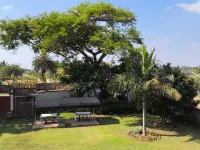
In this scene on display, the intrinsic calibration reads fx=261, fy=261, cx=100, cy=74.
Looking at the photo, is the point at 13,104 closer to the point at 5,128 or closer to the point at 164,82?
the point at 5,128

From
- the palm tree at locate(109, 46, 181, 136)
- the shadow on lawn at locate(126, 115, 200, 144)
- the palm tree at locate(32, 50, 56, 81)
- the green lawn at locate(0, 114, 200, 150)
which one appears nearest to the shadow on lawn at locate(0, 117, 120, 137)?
the green lawn at locate(0, 114, 200, 150)

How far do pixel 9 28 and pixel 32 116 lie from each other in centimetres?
1013

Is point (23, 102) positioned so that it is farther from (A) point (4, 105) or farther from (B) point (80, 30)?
(B) point (80, 30)

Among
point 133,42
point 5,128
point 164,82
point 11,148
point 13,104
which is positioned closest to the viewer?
point 11,148

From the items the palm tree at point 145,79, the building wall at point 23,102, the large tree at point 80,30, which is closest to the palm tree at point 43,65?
the large tree at point 80,30

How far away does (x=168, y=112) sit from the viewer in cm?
2039

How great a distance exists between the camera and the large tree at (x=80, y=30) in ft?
78.6

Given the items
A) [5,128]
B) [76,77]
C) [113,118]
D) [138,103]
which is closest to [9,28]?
[76,77]

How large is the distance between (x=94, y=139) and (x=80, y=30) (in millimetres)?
12634

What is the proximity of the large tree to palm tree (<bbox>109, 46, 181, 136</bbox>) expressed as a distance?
608 centimetres

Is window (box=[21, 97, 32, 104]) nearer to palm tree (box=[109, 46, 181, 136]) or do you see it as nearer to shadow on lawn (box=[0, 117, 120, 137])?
shadow on lawn (box=[0, 117, 120, 137])

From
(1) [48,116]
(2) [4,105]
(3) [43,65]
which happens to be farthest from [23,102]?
(3) [43,65]

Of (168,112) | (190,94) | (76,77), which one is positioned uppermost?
(76,77)

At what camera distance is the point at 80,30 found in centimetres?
2528
